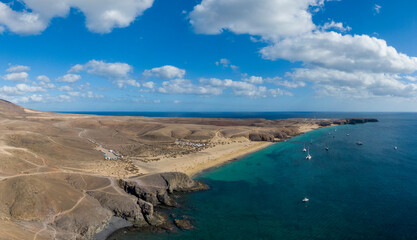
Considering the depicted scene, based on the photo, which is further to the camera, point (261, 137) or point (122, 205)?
point (261, 137)

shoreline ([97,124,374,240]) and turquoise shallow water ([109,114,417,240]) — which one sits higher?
shoreline ([97,124,374,240])

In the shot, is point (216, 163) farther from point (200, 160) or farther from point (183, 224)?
point (183, 224)

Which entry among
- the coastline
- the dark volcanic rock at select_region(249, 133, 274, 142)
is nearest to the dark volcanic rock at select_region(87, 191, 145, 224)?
the coastline

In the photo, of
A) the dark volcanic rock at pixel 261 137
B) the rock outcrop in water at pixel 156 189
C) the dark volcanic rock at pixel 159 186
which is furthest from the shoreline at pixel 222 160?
the dark volcanic rock at pixel 159 186

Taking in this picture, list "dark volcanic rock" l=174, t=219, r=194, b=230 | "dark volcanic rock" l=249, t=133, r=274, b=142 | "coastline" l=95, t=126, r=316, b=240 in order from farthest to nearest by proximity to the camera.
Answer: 1. "dark volcanic rock" l=249, t=133, r=274, b=142
2. "dark volcanic rock" l=174, t=219, r=194, b=230
3. "coastline" l=95, t=126, r=316, b=240

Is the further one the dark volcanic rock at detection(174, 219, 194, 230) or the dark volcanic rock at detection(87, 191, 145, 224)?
the dark volcanic rock at detection(87, 191, 145, 224)

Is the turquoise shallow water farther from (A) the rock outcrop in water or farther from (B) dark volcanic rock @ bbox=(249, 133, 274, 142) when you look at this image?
(B) dark volcanic rock @ bbox=(249, 133, 274, 142)

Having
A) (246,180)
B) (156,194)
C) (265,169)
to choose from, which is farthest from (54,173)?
(265,169)

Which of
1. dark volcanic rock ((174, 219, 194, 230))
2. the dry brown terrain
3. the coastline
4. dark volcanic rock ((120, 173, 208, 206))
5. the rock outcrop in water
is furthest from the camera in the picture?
dark volcanic rock ((120, 173, 208, 206))

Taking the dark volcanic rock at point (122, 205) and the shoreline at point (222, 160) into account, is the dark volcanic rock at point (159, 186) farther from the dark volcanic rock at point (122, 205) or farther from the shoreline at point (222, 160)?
the shoreline at point (222, 160)

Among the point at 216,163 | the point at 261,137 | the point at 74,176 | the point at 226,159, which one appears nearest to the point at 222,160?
the point at 226,159
